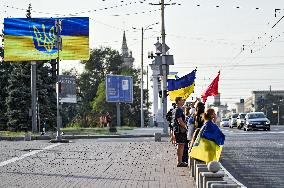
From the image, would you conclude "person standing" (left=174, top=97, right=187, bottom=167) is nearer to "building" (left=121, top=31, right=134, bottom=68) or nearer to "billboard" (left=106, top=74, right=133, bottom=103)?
"billboard" (left=106, top=74, right=133, bottom=103)

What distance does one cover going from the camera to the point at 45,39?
4278 centimetres

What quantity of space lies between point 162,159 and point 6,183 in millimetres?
6866

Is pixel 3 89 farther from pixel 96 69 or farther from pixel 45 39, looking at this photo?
pixel 96 69

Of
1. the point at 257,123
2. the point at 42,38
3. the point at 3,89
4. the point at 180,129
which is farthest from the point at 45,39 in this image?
the point at 180,129

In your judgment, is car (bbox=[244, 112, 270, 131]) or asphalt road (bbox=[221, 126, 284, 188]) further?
car (bbox=[244, 112, 270, 131])

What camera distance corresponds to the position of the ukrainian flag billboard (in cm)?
4203

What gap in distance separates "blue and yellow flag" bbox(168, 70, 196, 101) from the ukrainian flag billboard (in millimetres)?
11830

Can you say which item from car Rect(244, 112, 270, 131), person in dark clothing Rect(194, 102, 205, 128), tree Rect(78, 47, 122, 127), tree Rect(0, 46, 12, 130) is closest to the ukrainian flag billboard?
car Rect(244, 112, 270, 131)

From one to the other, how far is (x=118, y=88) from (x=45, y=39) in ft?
115

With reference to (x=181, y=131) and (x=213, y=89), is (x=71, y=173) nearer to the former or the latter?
(x=181, y=131)

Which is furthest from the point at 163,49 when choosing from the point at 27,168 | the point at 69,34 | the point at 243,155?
the point at 27,168

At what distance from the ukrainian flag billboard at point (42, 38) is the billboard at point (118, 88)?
33144 mm

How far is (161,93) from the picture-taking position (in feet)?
123

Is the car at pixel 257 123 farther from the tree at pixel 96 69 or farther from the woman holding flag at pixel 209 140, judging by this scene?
the tree at pixel 96 69
